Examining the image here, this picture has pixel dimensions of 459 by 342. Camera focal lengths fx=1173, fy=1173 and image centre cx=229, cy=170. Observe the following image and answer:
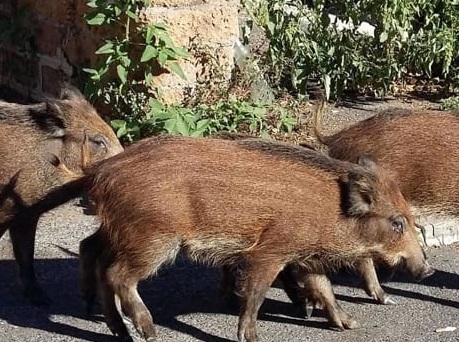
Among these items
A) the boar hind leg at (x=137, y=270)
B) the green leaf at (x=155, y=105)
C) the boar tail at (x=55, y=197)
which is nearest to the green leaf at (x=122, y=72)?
the green leaf at (x=155, y=105)

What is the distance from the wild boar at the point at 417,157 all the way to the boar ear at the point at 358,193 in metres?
0.64

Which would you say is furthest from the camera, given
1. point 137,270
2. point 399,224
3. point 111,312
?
point 399,224

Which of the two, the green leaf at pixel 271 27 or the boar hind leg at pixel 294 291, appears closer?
the boar hind leg at pixel 294 291

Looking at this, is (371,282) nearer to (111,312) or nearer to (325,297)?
(325,297)

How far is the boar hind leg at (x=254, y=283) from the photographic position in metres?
5.68

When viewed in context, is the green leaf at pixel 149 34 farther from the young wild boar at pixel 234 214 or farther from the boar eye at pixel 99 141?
the young wild boar at pixel 234 214

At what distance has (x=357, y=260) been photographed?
19.9 ft

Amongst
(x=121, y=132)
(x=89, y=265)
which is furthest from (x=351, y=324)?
(x=121, y=132)

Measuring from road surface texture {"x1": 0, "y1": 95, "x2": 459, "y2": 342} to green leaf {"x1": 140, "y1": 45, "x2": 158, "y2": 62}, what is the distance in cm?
140

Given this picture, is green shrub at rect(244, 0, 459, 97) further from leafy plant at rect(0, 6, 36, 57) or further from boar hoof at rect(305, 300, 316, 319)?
boar hoof at rect(305, 300, 316, 319)

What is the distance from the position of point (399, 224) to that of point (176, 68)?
2.78 meters

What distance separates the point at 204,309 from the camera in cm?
642

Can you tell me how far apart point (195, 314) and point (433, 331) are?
50.0 inches

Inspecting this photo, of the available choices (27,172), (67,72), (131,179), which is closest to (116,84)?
(67,72)
